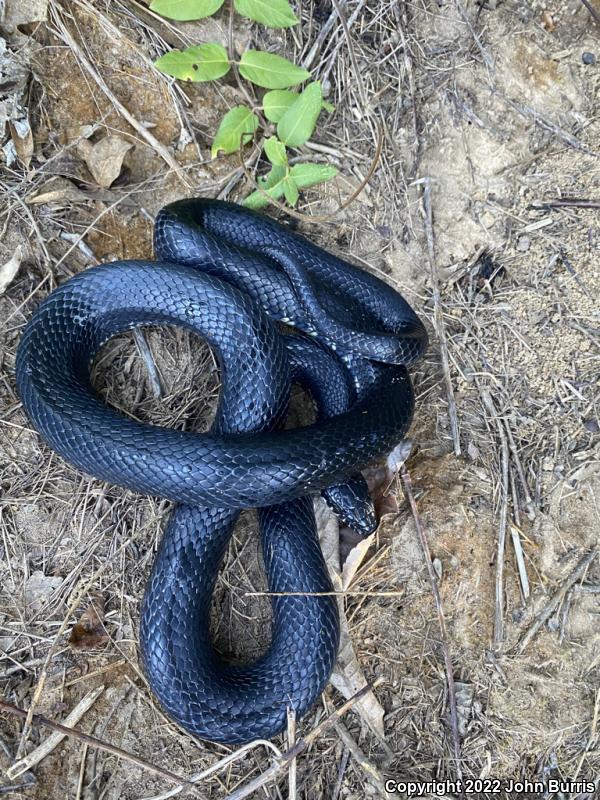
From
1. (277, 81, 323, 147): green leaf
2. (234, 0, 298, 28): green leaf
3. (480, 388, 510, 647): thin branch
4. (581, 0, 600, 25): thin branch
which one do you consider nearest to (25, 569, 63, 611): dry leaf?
(480, 388, 510, 647): thin branch

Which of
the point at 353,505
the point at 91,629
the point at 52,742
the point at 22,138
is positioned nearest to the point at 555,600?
the point at 353,505

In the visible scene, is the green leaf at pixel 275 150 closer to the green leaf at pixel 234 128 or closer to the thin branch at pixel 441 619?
the green leaf at pixel 234 128

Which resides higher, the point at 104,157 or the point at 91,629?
the point at 104,157

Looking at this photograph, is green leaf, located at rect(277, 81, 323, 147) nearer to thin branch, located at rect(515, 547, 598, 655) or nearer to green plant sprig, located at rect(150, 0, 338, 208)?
green plant sprig, located at rect(150, 0, 338, 208)

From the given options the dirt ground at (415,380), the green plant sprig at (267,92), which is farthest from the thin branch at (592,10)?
the green plant sprig at (267,92)

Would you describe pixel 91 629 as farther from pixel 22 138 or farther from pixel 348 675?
pixel 22 138

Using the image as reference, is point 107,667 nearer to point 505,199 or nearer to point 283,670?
point 283,670
